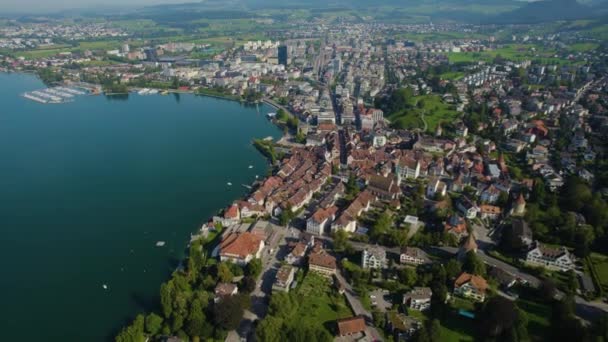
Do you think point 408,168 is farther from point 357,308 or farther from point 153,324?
point 153,324

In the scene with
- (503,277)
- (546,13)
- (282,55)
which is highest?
(546,13)

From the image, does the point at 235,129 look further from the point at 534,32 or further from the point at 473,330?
the point at 534,32

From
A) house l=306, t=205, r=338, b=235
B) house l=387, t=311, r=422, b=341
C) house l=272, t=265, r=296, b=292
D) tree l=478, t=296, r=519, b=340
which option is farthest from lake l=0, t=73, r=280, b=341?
tree l=478, t=296, r=519, b=340

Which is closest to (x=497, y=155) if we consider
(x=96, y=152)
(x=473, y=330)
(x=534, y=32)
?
(x=473, y=330)

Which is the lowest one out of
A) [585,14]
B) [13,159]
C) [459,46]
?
[13,159]

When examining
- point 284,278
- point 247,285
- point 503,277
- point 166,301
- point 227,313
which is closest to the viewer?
point 227,313

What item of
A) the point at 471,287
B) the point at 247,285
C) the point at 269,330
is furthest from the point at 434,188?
the point at 269,330

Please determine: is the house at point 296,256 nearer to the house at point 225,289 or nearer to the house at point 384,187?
the house at point 225,289
